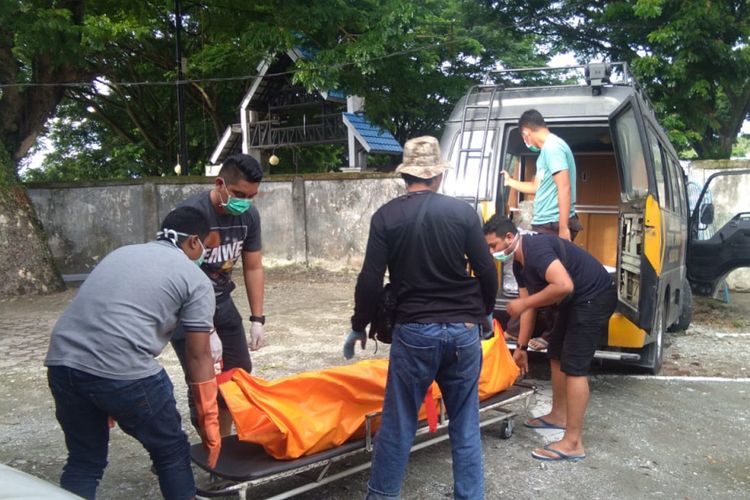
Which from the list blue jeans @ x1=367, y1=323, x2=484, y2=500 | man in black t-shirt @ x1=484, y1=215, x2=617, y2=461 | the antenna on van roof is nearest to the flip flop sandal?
man in black t-shirt @ x1=484, y1=215, x2=617, y2=461

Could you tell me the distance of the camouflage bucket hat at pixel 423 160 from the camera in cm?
316

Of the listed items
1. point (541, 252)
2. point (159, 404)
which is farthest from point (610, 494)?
point (159, 404)

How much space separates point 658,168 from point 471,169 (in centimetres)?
153

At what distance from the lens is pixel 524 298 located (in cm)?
408

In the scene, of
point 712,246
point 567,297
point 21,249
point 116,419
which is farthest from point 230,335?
point 21,249

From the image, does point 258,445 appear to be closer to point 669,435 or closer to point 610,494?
point 610,494

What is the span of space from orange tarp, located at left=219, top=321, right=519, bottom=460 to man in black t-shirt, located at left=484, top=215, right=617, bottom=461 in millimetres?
887

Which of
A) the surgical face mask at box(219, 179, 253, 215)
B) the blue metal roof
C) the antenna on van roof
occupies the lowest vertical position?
the surgical face mask at box(219, 179, 253, 215)

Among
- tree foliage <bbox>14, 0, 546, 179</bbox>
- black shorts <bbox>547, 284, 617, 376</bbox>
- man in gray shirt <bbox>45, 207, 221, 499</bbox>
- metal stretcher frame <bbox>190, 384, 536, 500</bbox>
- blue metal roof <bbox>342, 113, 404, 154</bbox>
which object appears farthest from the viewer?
blue metal roof <bbox>342, 113, 404, 154</bbox>

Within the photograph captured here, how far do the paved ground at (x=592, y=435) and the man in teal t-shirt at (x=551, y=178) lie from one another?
4.51 ft

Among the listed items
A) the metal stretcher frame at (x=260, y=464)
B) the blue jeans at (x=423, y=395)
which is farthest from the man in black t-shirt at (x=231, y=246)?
the blue jeans at (x=423, y=395)

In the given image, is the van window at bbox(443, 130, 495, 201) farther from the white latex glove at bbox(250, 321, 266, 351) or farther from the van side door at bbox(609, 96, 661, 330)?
the white latex glove at bbox(250, 321, 266, 351)

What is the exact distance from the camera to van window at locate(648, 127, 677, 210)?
17.6ft

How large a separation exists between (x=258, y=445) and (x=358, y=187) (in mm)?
8524
